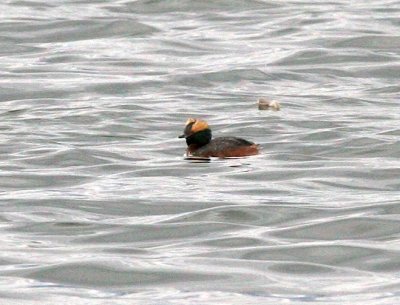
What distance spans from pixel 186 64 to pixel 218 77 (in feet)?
4.34

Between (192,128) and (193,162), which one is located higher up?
(192,128)

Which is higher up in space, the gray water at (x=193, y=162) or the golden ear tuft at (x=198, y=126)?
the golden ear tuft at (x=198, y=126)

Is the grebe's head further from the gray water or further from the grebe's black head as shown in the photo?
the gray water

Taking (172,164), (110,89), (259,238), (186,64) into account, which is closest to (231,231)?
(259,238)

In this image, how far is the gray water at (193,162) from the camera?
12.1 metres

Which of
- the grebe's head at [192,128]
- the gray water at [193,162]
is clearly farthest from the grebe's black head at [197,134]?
the gray water at [193,162]

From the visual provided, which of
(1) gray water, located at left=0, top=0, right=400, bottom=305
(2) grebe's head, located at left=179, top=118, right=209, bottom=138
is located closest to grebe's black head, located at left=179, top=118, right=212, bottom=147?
(2) grebe's head, located at left=179, top=118, right=209, bottom=138

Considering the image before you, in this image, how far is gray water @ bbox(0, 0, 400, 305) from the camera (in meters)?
12.1

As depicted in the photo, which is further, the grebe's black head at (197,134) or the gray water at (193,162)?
the grebe's black head at (197,134)

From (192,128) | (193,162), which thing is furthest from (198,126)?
(193,162)

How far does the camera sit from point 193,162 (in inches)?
701

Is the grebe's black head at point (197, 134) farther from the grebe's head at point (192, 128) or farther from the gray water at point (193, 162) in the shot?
the gray water at point (193, 162)

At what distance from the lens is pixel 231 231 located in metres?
13.9

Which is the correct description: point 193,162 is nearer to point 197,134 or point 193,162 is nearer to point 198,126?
point 197,134
